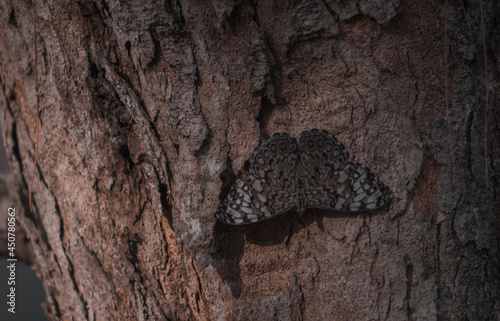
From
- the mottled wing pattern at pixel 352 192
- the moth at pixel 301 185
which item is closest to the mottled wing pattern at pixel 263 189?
the moth at pixel 301 185

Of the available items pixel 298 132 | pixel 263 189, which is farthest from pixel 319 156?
pixel 263 189

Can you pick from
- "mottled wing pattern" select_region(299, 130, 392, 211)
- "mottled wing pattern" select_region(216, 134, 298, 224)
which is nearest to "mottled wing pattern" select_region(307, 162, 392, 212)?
"mottled wing pattern" select_region(299, 130, 392, 211)

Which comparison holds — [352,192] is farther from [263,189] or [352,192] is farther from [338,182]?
[263,189]

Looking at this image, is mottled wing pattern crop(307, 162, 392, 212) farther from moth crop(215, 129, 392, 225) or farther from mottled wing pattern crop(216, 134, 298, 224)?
mottled wing pattern crop(216, 134, 298, 224)

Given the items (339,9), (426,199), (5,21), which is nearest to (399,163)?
(426,199)

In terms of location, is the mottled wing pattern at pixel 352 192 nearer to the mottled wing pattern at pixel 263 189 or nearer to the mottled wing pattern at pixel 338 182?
the mottled wing pattern at pixel 338 182

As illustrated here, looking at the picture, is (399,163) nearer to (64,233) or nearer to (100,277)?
(100,277)
